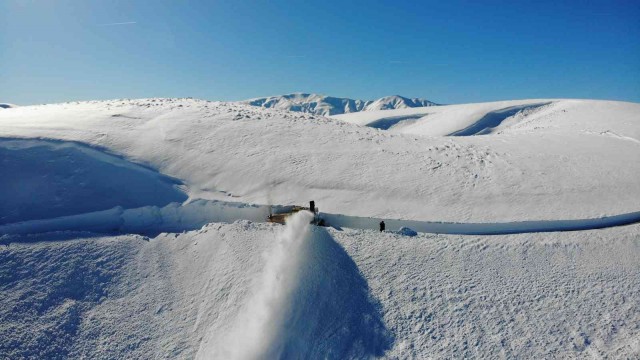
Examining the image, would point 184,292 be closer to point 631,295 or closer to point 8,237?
point 8,237

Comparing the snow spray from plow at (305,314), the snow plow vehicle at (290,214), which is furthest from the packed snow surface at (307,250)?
the snow plow vehicle at (290,214)

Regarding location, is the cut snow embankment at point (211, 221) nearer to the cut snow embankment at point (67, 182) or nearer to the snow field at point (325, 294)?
the cut snow embankment at point (67, 182)

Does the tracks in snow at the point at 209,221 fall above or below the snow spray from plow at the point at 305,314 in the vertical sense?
above

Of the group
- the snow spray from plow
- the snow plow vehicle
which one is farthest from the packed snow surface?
the snow plow vehicle

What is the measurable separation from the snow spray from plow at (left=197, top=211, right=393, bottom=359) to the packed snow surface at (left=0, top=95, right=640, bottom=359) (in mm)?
28

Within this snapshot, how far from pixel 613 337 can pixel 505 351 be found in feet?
5.03

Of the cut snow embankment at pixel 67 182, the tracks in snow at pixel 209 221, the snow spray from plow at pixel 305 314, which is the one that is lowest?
the snow spray from plow at pixel 305 314

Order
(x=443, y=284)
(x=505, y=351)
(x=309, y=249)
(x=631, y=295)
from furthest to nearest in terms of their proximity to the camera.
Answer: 1. (x=309, y=249)
2. (x=443, y=284)
3. (x=631, y=295)
4. (x=505, y=351)

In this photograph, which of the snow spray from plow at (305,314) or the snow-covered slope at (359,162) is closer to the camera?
the snow spray from plow at (305,314)

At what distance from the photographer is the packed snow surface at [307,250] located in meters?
5.45

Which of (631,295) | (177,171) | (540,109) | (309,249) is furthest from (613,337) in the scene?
(540,109)

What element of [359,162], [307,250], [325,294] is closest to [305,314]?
[325,294]

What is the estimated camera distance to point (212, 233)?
7.55 m

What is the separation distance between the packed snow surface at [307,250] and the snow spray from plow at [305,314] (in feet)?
0.09
